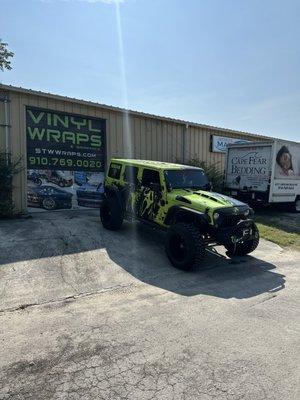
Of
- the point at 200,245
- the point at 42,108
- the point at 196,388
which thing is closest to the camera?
the point at 196,388

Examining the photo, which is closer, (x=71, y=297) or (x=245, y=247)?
(x=71, y=297)

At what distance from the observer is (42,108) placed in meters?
11.8

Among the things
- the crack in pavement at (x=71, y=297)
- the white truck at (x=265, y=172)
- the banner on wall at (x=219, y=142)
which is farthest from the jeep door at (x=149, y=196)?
the banner on wall at (x=219, y=142)

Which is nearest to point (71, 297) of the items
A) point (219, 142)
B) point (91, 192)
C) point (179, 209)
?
point (179, 209)

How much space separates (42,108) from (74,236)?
200 inches

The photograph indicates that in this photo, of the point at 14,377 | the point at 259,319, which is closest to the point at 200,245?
the point at 259,319

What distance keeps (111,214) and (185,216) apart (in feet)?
7.92

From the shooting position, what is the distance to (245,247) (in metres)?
8.51

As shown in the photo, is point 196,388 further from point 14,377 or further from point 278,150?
point 278,150

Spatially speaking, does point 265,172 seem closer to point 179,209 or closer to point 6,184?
point 179,209

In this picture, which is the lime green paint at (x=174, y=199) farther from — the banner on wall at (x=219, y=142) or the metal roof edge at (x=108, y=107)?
the banner on wall at (x=219, y=142)

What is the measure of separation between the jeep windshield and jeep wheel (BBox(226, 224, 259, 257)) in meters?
1.67

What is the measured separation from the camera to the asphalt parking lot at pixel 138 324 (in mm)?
3396

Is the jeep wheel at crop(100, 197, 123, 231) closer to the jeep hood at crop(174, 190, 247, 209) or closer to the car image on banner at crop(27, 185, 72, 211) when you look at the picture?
the jeep hood at crop(174, 190, 247, 209)
